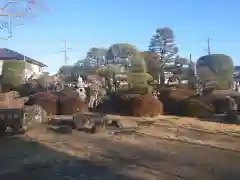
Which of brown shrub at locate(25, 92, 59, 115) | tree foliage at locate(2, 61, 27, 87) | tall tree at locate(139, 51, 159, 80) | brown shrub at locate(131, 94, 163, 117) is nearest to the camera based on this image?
brown shrub at locate(131, 94, 163, 117)

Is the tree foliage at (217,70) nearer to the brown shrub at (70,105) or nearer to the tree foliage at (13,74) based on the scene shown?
the brown shrub at (70,105)

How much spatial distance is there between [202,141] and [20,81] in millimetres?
22321

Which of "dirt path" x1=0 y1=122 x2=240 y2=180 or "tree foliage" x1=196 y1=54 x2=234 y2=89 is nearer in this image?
"dirt path" x1=0 y1=122 x2=240 y2=180

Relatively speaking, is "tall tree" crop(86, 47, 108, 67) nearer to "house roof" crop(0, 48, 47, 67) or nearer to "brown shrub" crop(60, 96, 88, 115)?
"house roof" crop(0, 48, 47, 67)

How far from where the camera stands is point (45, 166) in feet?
24.8

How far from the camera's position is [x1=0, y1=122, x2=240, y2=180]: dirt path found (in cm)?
692

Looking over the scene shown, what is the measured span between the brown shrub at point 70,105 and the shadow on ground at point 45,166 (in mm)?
9899

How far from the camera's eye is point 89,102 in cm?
2181

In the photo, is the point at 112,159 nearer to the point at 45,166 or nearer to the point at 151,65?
the point at 45,166

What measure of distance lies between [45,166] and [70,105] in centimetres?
1217

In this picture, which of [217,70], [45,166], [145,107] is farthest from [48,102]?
[45,166]

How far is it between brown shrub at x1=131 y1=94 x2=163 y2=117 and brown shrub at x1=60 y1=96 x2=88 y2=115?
2888 millimetres

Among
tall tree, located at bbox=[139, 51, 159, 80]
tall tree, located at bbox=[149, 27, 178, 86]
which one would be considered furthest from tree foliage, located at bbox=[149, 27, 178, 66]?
tall tree, located at bbox=[139, 51, 159, 80]

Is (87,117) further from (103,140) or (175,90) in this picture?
(175,90)
